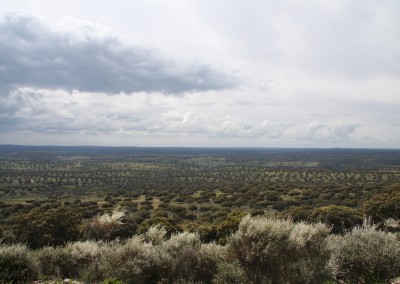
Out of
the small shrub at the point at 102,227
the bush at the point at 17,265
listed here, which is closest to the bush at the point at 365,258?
the bush at the point at 17,265

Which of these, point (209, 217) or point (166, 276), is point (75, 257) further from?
point (209, 217)

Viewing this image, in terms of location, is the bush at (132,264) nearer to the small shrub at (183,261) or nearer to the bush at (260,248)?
the small shrub at (183,261)

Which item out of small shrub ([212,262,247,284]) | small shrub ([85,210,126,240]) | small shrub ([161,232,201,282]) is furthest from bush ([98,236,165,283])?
small shrub ([85,210,126,240])

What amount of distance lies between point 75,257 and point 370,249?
8.64 m

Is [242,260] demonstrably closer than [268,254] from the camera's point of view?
No

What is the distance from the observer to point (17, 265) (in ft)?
31.4

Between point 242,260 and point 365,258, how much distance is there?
2833 millimetres

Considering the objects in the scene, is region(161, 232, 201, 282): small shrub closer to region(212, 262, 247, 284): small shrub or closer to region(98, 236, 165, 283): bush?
region(98, 236, 165, 283): bush

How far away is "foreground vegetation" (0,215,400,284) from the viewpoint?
336 inches

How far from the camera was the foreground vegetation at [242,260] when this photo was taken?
28.0 ft

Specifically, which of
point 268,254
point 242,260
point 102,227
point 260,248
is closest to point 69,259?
point 102,227

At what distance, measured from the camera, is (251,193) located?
41.4 m

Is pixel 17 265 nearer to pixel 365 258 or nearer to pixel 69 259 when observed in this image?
pixel 69 259

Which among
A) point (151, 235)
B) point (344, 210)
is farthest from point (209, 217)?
point (151, 235)
